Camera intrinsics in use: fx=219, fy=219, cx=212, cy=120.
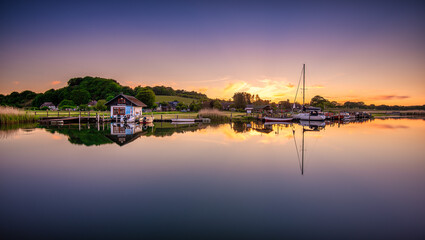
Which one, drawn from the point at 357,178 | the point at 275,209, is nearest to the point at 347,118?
the point at 357,178

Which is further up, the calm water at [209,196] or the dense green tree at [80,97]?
the dense green tree at [80,97]

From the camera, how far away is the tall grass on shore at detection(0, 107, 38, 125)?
100 ft

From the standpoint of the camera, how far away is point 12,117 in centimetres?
3173

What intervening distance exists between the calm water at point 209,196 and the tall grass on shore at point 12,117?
22.6 metres

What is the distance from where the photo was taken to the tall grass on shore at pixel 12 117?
3060cm

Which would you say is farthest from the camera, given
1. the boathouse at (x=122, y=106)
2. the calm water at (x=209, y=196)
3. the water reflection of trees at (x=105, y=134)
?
the boathouse at (x=122, y=106)

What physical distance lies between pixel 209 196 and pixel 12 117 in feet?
124

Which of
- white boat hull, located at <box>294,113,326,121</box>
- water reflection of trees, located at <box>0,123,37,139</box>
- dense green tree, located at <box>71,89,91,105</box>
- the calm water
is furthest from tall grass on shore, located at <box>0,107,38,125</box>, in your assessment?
dense green tree, located at <box>71,89,91,105</box>

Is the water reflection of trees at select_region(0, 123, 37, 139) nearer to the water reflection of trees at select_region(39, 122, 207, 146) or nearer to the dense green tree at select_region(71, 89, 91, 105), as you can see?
the water reflection of trees at select_region(39, 122, 207, 146)

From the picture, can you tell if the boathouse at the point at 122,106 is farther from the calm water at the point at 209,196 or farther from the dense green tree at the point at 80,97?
the dense green tree at the point at 80,97

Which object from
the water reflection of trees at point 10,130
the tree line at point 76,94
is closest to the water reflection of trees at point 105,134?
the water reflection of trees at point 10,130

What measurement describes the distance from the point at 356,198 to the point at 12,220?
1086 cm

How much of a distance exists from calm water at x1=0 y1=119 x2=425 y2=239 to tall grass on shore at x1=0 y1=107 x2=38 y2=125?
2261cm

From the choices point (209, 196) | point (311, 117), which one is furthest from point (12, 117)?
point (311, 117)
